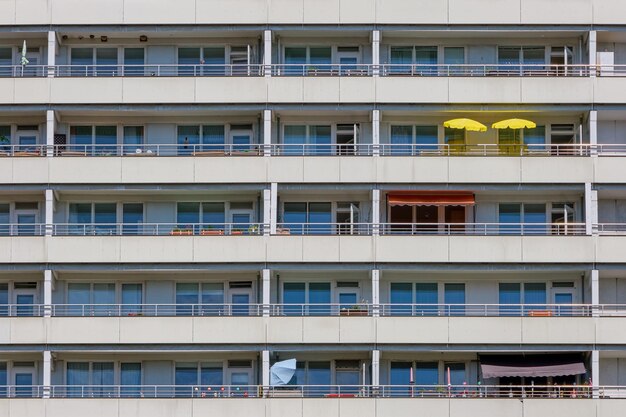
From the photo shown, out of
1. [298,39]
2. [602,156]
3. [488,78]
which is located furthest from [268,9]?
[602,156]

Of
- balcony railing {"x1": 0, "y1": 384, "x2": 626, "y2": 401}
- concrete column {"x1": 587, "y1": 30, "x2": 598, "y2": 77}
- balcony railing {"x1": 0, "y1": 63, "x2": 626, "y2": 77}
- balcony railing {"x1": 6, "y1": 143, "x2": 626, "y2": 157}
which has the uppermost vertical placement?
concrete column {"x1": 587, "y1": 30, "x2": 598, "y2": 77}

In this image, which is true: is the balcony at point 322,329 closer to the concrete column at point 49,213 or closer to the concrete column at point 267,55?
the concrete column at point 49,213

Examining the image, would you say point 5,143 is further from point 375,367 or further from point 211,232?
point 375,367

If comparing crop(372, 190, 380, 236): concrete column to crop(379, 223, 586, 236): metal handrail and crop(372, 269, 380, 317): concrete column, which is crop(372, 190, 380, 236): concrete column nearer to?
crop(379, 223, 586, 236): metal handrail

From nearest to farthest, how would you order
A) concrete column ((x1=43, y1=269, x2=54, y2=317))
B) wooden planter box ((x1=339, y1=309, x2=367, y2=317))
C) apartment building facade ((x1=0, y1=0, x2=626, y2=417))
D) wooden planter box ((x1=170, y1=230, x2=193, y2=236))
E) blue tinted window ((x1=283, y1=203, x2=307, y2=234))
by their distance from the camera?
apartment building facade ((x1=0, y1=0, x2=626, y2=417)) < wooden planter box ((x1=339, y1=309, x2=367, y2=317)) < concrete column ((x1=43, y1=269, x2=54, y2=317)) < wooden planter box ((x1=170, y1=230, x2=193, y2=236)) < blue tinted window ((x1=283, y1=203, x2=307, y2=234))

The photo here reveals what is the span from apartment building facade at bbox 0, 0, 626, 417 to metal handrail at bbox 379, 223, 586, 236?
12cm

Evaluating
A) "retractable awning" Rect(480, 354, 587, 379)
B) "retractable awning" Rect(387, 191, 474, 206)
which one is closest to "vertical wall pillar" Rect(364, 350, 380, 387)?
"retractable awning" Rect(480, 354, 587, 379)

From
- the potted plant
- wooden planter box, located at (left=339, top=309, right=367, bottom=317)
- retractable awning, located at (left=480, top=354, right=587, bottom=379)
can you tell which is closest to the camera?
retractable awning, located at (left=480, top=354, right=587, bottom=379)

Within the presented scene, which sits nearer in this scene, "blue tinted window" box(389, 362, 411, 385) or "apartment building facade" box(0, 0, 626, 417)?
"apartment building facade" box(0, 0, 626, 417)

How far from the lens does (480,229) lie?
251ft

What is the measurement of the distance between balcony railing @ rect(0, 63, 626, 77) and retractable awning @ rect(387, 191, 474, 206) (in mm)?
4955

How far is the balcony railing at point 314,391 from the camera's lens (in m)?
73.4

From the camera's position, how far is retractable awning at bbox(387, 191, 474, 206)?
75.4 meters

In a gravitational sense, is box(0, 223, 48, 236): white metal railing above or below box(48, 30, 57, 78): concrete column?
below
